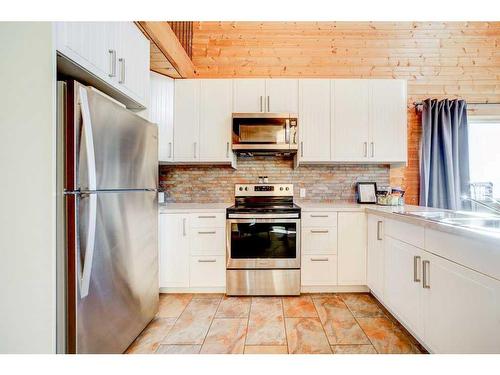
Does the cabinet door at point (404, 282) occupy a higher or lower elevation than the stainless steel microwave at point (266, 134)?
lower

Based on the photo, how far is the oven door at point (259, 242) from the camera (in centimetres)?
252

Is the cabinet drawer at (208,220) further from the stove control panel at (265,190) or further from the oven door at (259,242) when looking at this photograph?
the stove control panel at (265,190)

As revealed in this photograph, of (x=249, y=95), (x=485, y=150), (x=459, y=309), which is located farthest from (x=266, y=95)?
(x=485, y=150)

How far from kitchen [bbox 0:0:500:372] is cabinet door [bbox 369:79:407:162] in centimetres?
2

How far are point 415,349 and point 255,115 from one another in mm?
2279

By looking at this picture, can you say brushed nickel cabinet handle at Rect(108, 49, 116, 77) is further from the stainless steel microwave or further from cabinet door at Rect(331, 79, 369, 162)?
cabinet door at Rect(331, 79, 369, 162)

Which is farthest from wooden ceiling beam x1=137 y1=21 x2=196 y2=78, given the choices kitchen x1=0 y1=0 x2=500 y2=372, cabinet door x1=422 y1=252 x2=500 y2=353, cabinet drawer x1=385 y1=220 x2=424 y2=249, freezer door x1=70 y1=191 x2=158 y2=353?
cabinet door x1=422 y1=252 x2=500 y2=353

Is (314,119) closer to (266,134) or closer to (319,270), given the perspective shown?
(266,134)

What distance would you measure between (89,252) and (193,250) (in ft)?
4.46

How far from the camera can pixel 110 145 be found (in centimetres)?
144

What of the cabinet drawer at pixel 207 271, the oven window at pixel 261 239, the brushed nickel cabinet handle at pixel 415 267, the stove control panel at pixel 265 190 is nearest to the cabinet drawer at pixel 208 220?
the oven window at pixel 261 239

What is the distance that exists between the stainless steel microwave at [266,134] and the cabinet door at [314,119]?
0.15 metres

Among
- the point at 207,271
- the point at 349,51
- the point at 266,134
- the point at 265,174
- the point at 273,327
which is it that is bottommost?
A: the point at 273,327

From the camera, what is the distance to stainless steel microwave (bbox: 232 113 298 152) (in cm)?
271
